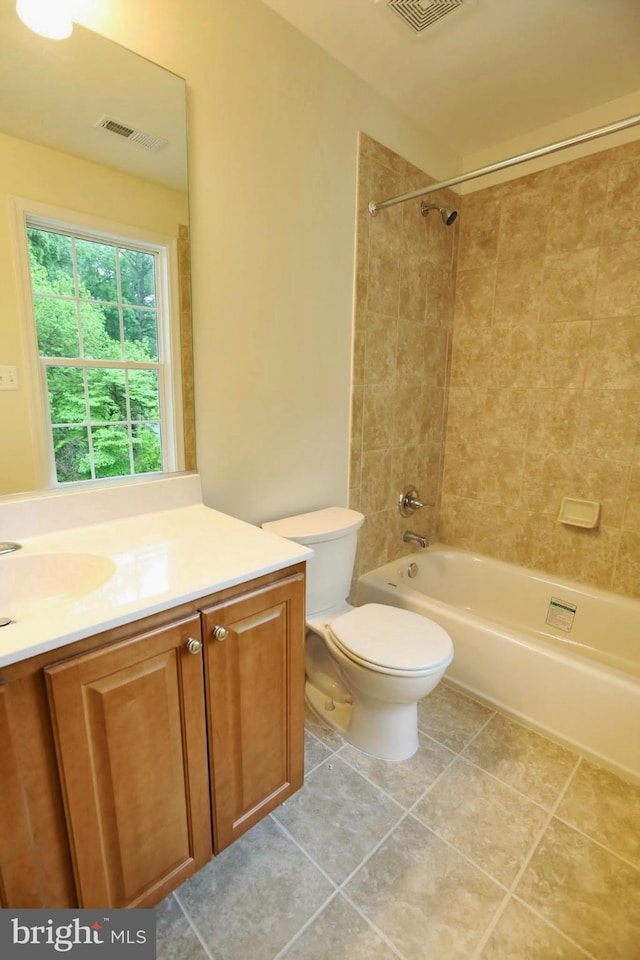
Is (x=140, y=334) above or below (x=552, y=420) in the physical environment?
above

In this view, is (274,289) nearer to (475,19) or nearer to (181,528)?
(181,528)

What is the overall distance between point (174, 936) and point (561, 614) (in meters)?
1.90

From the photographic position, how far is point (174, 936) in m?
1.02

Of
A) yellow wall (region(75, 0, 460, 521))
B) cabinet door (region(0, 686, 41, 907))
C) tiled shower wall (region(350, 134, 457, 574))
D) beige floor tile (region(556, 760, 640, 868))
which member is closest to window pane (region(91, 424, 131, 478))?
yellow wall (region(75, 0, 460, 521))

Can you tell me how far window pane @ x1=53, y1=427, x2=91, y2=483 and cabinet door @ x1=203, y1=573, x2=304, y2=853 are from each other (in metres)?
0.60

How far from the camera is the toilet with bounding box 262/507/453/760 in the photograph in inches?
54.9

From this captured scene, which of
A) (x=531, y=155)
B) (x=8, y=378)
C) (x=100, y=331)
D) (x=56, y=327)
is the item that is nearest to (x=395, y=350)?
(x=531, y=155)

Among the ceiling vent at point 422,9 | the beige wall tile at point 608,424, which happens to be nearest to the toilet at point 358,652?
the beige wall tile at point 608,424

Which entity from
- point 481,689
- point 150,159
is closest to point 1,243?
point 150,159

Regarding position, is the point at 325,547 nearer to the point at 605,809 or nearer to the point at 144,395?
the point at 144,395

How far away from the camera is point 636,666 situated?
1922 mm

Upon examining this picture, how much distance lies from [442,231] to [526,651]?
6.53 ft

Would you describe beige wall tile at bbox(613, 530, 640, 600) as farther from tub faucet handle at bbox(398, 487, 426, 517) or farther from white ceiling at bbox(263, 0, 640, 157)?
white ceiling at bbox(263, 0, 640, 157)

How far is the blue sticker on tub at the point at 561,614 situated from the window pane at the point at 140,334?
2072mm
